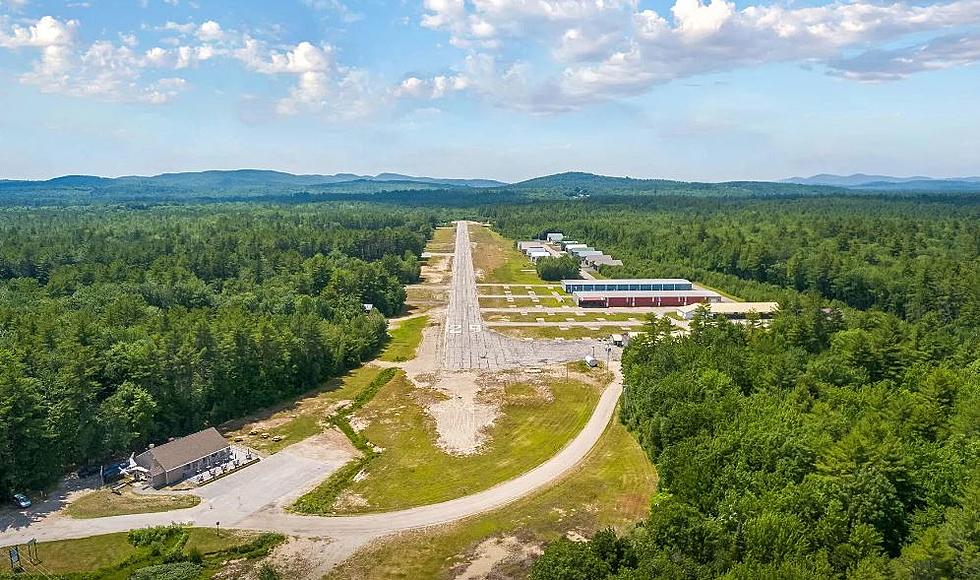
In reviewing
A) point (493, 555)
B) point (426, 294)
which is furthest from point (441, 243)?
point (493, 555)

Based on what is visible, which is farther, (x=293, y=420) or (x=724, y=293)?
(x=724, y=293)

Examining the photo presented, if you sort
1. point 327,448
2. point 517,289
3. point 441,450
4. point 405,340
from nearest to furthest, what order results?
point 441,450 → point 327,448 → point 405,340 → point 517,289

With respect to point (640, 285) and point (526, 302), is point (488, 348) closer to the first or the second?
point (526, 302)

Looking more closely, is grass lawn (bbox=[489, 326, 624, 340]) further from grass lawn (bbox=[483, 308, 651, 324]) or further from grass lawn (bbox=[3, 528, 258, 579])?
grass lawn (bbox=[3, 528, 258, 579])

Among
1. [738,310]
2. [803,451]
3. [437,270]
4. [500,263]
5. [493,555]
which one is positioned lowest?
[493,555]

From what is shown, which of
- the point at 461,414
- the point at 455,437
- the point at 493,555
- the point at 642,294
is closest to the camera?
the point at 493,555

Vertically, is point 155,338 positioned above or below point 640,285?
above

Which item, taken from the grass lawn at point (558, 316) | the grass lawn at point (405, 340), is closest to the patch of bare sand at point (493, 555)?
the grass lawn at point (405, 340)

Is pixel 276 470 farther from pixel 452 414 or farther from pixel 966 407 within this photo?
pixel 966 407
